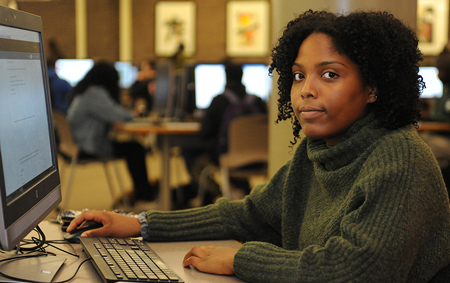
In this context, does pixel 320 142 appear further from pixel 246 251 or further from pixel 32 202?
pixel 32 202

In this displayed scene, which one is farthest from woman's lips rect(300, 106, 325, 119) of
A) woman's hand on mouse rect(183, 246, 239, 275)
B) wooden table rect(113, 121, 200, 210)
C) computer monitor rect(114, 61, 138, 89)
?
computer monitor rect(114, 61, 138, 89)

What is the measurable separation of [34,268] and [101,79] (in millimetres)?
3119

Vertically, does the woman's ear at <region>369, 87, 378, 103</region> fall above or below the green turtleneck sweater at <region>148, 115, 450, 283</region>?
above

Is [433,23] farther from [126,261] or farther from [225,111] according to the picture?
[126,261]

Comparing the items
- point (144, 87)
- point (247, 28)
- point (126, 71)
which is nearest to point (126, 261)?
point (144, 87)

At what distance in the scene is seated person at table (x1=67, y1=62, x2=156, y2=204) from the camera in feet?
11.8

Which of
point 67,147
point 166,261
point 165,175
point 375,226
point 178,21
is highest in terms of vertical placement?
point 178,21

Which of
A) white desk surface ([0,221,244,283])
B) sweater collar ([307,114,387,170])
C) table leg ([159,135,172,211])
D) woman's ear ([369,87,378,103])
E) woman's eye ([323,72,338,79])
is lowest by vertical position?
table leg ([159,135,172,211])

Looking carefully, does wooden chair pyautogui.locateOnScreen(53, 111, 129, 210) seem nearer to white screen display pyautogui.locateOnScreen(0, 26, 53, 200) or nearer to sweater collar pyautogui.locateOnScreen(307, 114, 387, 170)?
white screen display pyautogui.locateOnScreen(0, 26, 53, 200)

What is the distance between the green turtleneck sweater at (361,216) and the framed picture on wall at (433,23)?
23.3ft

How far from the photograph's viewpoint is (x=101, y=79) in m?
3.80

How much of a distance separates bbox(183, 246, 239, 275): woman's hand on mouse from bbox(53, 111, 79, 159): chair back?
2738mm

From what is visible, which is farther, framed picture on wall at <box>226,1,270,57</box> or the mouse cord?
framed picture on wall at <box>226,1,270,57</box>

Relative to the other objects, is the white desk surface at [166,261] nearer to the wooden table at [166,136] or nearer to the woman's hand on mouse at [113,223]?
the woman's hand on mouse at [113,223]
